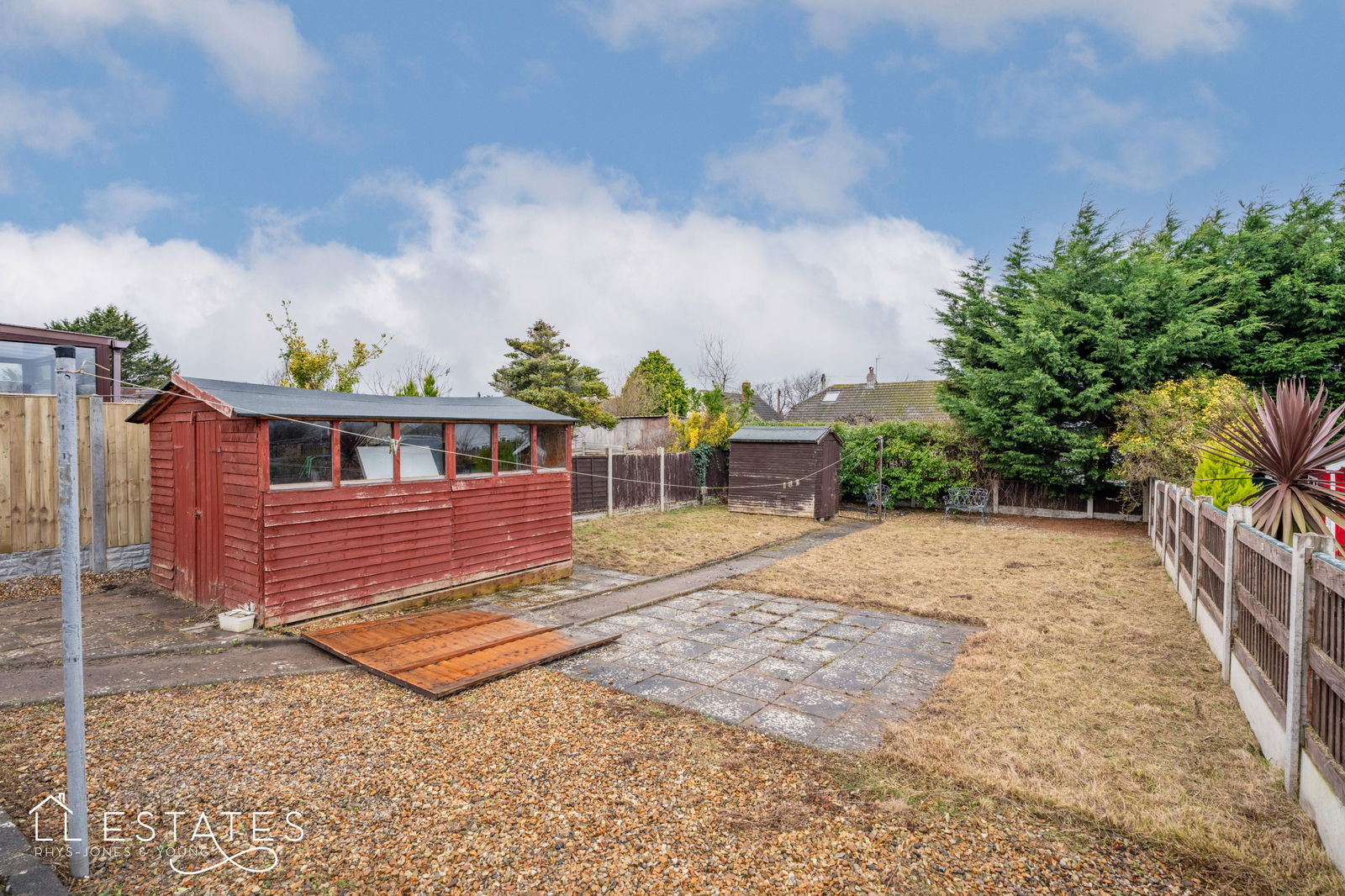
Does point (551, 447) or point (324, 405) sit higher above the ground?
point (324, 405)

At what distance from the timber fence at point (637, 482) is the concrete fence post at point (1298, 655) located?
1167 cm

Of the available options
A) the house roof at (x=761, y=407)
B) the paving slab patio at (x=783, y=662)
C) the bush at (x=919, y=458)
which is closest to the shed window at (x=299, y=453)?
the paving slab patio at (x=783, y=662)

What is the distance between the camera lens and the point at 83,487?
7848mm

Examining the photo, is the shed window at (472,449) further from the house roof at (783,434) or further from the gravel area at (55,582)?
the house roof at (783,434)

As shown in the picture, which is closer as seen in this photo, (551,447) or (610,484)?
(551,447)

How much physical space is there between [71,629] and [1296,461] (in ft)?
30.0

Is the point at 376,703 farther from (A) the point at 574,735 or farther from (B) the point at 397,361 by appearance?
(B) the point at 397,361

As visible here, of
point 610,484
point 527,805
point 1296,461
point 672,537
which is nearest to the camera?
point 527,805

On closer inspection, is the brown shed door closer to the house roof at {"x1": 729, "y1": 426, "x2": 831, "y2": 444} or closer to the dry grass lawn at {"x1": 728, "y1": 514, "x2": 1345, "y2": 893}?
the dry grass lawn at {"x1": 728, "y1": 514, "x2": 1345, "y2": 893}

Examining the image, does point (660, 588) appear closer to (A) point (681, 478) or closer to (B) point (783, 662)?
(B) point (783, 662)

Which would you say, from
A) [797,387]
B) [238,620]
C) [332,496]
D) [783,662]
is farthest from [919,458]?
[797,387]

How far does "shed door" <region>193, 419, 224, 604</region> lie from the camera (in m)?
6.14

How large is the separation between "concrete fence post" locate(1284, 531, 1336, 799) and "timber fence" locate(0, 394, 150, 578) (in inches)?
420

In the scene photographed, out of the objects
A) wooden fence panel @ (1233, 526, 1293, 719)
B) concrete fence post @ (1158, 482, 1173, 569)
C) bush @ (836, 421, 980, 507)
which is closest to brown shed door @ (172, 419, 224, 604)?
wooden fence panel @ (1233, 526, 1293, 719)
